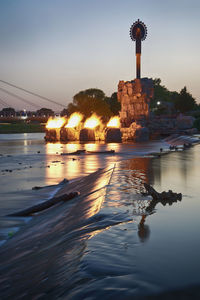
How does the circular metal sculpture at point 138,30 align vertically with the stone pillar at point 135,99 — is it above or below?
above

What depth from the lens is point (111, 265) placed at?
4.70 metres

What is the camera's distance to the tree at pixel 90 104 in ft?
331

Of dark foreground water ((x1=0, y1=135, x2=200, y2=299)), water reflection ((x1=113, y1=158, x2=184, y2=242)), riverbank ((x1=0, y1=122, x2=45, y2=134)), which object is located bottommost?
dark foreground water ((x1=0, y1=135, x2=200, y2=299))

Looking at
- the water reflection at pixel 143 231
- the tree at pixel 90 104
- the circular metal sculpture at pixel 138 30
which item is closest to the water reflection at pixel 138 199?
the water reflection at pixel 143 231

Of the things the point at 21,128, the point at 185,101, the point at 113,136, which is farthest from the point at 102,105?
the point at 21,128

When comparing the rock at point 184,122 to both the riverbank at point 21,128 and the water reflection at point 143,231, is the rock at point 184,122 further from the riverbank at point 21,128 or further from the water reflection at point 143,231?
the riverbank at point 21,128

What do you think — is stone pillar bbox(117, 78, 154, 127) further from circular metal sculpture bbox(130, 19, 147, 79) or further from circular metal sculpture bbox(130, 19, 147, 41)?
circular metal sculpture bbox(130, 19, 147, 41)

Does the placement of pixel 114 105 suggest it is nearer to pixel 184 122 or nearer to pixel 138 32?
pixel 138 32

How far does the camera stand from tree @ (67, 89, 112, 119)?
101 m

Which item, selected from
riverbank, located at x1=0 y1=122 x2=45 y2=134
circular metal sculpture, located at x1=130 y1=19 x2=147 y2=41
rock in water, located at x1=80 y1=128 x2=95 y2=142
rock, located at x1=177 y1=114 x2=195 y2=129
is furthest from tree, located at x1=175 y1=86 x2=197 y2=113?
riverbank, located at x1=0 y1=122 x2=45 y2=134

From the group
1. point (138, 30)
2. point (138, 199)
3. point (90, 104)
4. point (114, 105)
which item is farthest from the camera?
point (114, 105)

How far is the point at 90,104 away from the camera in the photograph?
333ft

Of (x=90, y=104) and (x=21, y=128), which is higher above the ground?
(x=90, y=104)

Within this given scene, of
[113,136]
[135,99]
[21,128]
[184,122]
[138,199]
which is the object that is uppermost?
[135,99]
